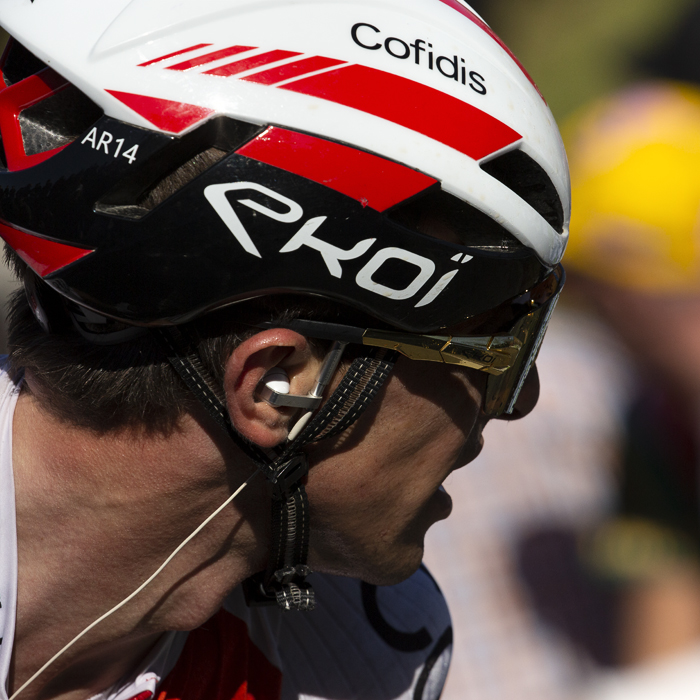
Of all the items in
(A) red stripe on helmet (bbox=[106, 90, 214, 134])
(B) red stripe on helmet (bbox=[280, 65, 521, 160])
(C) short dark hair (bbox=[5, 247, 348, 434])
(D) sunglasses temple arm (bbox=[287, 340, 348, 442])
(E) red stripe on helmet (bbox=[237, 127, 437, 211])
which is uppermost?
(B) red stripe on helmet (bbox=[280, 65, 521, 160])

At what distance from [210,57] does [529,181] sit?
83 cm

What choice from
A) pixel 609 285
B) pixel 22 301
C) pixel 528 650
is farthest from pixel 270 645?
pixel 528 650

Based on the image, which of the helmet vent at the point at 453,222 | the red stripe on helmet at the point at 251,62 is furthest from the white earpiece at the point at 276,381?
the red stripe on helmet at the point at 251,62

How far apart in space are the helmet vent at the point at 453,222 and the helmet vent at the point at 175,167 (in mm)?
391

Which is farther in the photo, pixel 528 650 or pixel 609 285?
pixel 528 650

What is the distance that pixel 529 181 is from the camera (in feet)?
6.25

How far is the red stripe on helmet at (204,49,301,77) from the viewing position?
1.61m

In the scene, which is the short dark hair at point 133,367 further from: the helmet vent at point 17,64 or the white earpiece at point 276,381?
the helmet vent at point 17,64

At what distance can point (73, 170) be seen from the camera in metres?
1.63

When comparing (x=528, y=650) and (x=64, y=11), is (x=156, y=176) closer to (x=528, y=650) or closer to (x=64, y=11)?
(x=64, y=11)

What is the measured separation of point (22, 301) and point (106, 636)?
0.98 m

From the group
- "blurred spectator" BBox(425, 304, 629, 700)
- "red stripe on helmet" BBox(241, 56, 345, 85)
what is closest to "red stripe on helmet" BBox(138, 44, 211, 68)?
"red stripe on helmet" BBox(241, 56, 345, 85)

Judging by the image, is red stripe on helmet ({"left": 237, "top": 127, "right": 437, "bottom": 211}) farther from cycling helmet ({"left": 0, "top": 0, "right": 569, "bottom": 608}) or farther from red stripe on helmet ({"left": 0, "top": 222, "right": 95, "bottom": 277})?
red stripe on helmet ({"left": 0, "top": 222, "right": 95, "bottom": 277})

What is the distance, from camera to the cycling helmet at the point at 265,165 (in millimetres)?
1598
